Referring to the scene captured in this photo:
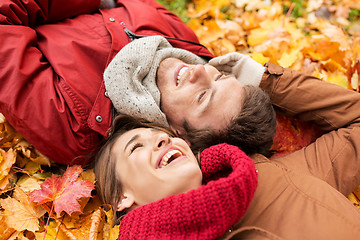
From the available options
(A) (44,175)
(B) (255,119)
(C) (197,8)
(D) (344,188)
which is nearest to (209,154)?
(B) (255,119)

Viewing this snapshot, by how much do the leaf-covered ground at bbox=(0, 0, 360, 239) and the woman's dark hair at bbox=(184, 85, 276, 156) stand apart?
38 cm

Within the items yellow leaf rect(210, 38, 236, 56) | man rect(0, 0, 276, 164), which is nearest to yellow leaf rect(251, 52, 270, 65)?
yellow leaf rect(210, 38, 236, 56)

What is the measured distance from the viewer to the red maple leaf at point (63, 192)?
1.59m

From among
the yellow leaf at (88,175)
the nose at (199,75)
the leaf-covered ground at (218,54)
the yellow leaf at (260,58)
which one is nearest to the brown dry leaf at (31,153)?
the leaf-covered ground at (218,54)

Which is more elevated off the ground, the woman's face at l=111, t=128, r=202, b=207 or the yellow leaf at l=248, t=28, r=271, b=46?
the yellow leaf at l=248, t=28, r=271, b=46

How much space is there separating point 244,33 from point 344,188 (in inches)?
67.7

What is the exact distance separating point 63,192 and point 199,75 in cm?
106

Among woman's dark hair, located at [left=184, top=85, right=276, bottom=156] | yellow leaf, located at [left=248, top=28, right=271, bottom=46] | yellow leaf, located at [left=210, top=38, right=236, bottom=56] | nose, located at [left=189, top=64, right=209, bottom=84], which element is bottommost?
woman's dark hair, located at [left=184, top=85, right=276, bottom=156]

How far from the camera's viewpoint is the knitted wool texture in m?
1.31

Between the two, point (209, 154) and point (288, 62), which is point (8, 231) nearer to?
point (209, 154)

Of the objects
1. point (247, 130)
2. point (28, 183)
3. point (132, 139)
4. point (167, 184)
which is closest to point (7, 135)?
point (28, 183)

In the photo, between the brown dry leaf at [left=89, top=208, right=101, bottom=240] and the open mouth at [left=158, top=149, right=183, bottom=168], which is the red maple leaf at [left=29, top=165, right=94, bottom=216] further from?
the open mouth at [left=158, top=149, right=183, bottom=168]

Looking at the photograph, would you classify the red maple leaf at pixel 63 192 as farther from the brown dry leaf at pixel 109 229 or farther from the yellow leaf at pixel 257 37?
the yellow leaf at pixel 257 37

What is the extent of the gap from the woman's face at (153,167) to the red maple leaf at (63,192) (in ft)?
0.74
